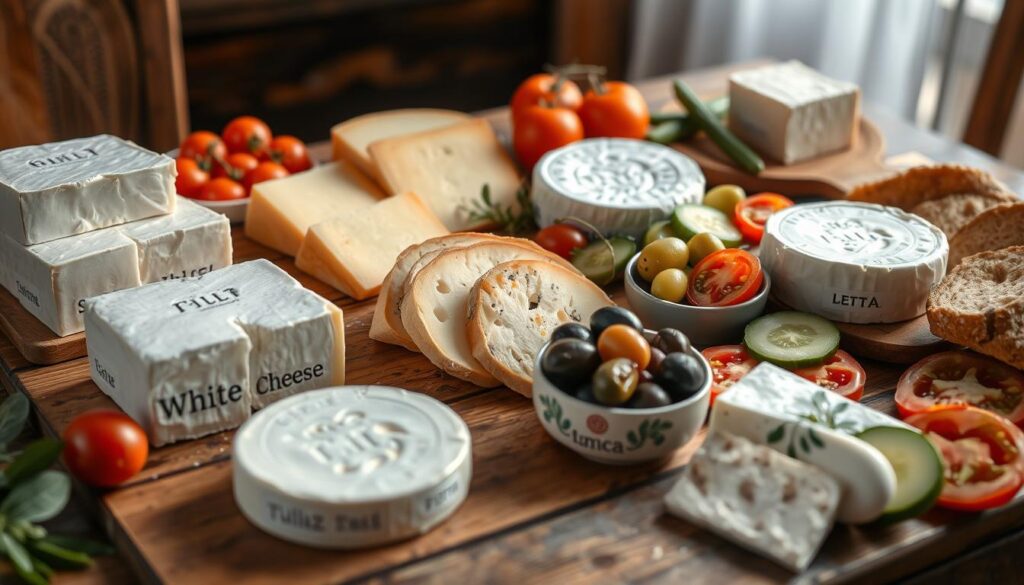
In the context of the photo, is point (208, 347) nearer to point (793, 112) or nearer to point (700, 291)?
point (700, 291)

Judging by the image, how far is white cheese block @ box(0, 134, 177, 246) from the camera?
2305 mm

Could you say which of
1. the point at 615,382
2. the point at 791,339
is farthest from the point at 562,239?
the point at 615,382

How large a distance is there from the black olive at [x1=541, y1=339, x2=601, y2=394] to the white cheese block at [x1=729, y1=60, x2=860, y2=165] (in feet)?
4.72

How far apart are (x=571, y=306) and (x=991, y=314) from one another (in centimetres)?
83

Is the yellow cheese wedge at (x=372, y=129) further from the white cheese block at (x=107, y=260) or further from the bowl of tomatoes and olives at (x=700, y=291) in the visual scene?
the bowl of tomatoes and olives at (x=700, y=291)

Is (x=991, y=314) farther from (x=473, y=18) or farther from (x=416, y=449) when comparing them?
(x=473, y=18)

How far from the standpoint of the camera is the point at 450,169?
3047mm

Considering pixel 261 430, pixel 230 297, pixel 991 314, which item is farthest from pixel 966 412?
pixel 230 297

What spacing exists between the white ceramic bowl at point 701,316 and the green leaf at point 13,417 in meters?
1.25

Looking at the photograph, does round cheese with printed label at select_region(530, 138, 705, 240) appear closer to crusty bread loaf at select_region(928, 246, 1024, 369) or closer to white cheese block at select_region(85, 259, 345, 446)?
crusty bread loaf at select_region(928, 246, 1024, 369)

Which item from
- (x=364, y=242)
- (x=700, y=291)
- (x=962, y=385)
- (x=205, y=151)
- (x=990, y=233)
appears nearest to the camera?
(x=962, y=385)

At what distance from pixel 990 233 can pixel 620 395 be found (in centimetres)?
116

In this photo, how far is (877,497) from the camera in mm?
1790

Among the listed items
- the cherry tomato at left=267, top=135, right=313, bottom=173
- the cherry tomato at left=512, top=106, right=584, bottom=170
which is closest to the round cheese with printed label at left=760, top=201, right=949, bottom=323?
the cherry tomato at left=512, top=106, right=584, bottom=170
